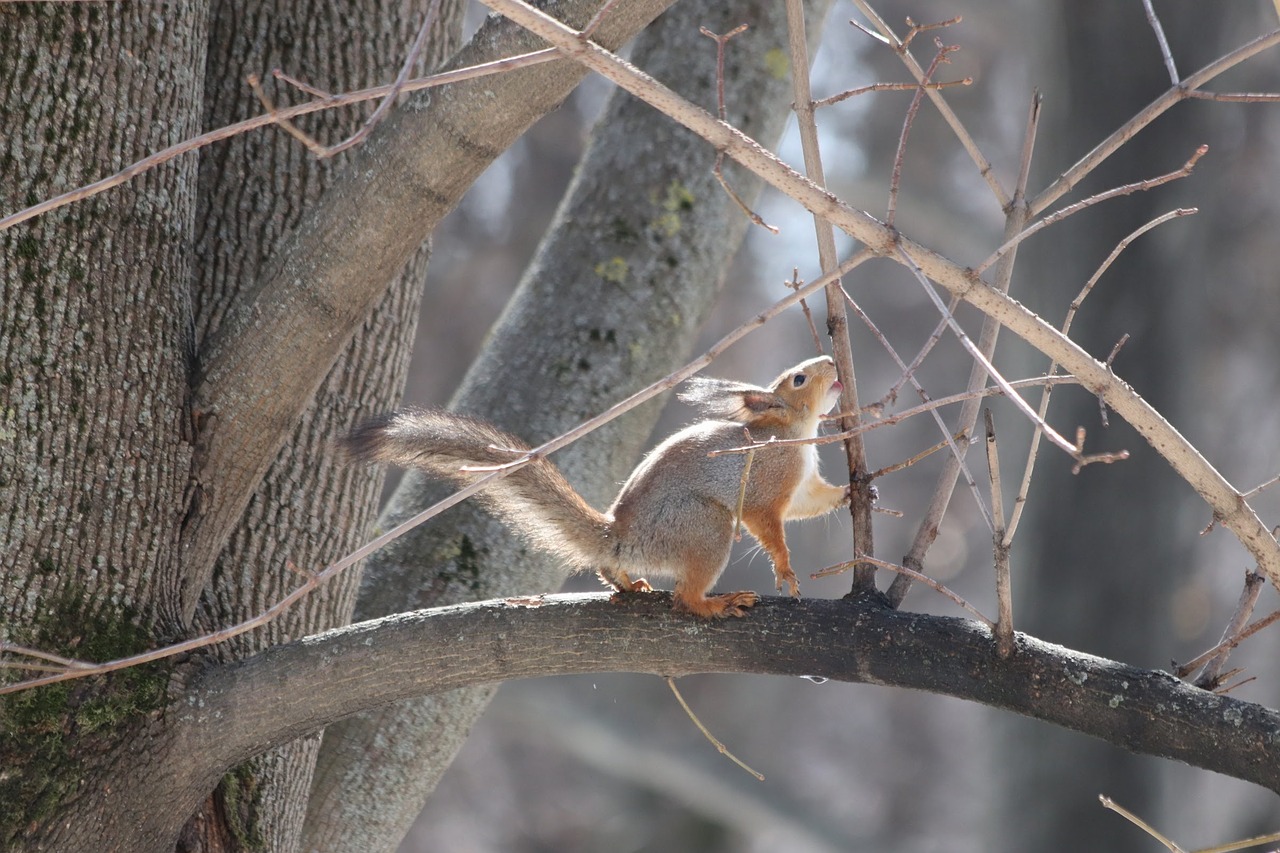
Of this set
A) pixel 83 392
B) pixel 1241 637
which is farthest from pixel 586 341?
pixel 1241 637

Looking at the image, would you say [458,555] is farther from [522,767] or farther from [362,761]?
[522,767]

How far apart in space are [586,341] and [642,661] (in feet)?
5.26

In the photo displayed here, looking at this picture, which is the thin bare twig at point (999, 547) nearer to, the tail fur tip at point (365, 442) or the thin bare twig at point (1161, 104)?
the thin bare twig at point (1161, 104)

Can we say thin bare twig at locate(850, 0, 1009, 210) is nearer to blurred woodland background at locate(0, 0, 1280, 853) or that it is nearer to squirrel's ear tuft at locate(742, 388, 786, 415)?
blurred woodland background at locate(0, 0, 1280, 853)

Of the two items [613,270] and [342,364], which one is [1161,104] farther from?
[613,270]

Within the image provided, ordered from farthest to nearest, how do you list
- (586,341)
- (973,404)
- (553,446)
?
(586,341) → (973,404) → (553,446)

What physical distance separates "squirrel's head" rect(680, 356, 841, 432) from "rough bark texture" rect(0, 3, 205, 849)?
1.14 m

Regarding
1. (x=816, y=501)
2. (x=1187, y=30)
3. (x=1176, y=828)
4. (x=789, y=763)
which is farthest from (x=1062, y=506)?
(x=789, y=763)

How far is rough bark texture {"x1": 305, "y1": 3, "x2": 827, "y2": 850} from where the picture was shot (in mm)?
3193

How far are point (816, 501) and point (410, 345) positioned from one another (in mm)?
1049

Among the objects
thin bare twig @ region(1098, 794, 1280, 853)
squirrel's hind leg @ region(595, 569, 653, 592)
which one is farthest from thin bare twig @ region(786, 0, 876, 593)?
thin bare twig @ region(1098, 794, 1280, 853)

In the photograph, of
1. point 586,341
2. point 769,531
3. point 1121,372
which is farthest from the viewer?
point 1121,372

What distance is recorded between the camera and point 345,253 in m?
2.28

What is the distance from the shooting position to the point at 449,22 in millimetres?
3111
